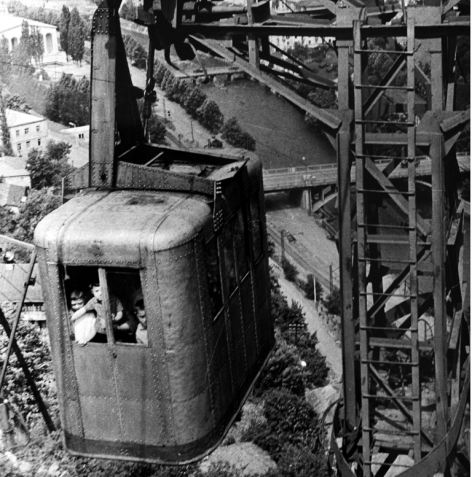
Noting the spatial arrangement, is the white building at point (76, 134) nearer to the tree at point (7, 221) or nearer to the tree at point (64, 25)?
the tree at point (64, 25)

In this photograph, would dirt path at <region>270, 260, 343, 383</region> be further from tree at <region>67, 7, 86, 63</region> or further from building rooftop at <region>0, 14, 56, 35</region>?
building rooftop at <region>0, 14, 56, 35</region>

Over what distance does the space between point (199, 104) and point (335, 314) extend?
17699 mm

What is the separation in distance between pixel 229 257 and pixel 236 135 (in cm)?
4707

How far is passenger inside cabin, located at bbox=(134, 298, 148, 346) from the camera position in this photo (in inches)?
284

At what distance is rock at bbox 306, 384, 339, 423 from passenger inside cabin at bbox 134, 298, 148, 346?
87.0 feet

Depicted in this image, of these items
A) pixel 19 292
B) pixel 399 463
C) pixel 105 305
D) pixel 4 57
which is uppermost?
pixel 4 57

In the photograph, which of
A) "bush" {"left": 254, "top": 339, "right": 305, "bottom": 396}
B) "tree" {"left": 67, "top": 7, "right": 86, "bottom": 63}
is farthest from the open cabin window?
"tree" {"left": 67, "top": 7, "right": 86, "bottom": 63}

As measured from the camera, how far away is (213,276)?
24.9ft

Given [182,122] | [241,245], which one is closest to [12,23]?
[182,122]

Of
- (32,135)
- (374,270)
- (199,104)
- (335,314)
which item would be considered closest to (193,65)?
(199,104)

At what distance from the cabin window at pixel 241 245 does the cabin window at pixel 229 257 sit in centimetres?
13

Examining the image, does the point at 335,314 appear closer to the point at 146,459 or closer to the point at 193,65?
the point at 193,65

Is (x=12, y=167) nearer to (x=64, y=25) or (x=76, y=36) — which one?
(x=76, y=36)

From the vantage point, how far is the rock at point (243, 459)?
84.8 ft
